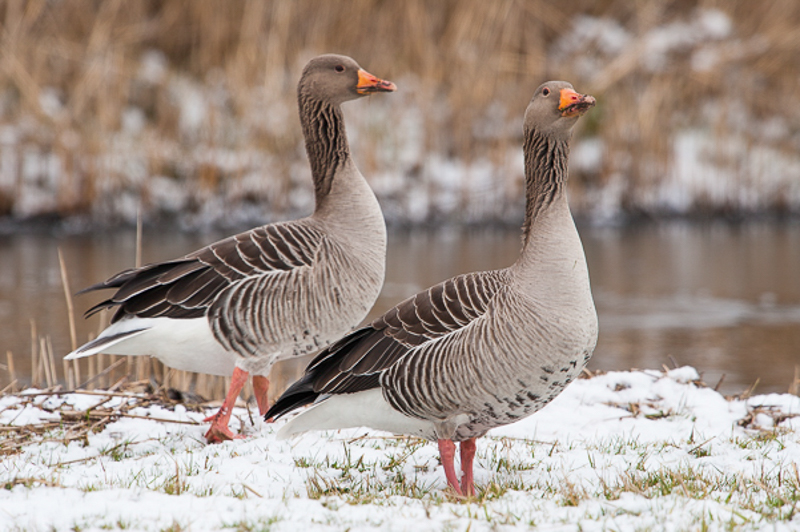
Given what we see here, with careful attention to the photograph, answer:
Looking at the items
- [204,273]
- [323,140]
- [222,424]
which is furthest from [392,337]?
[323,140]

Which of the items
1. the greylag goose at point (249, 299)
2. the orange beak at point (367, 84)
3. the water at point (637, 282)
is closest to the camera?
the greylag goose at point (249, 299)

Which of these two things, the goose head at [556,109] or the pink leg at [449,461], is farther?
the goose head at [556,109]

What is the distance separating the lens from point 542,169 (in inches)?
204

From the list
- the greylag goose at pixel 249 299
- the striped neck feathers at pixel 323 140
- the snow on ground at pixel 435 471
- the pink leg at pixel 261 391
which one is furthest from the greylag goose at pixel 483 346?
the striped neck feathers at pixel 323 140

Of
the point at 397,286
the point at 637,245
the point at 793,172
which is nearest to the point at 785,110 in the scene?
the point at 793,172

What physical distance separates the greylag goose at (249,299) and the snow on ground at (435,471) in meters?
A: 0.57

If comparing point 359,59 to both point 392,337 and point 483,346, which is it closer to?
point 392,337

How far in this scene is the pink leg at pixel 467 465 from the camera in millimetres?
4715

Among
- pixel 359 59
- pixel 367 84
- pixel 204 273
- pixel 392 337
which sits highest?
pixel 359 59

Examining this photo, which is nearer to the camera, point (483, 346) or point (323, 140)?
point (483, 346)

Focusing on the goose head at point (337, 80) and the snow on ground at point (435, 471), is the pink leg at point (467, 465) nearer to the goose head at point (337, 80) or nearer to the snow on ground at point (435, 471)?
the snow on ground at point (435, 471)

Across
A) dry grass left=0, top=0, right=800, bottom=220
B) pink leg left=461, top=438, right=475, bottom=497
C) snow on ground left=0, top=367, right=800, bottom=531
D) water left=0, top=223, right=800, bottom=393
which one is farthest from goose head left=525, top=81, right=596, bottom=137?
dry grass left=0, top=0, right=800, bottom=220

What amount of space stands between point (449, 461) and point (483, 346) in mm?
718

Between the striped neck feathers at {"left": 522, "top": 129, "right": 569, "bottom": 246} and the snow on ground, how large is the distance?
154cm
